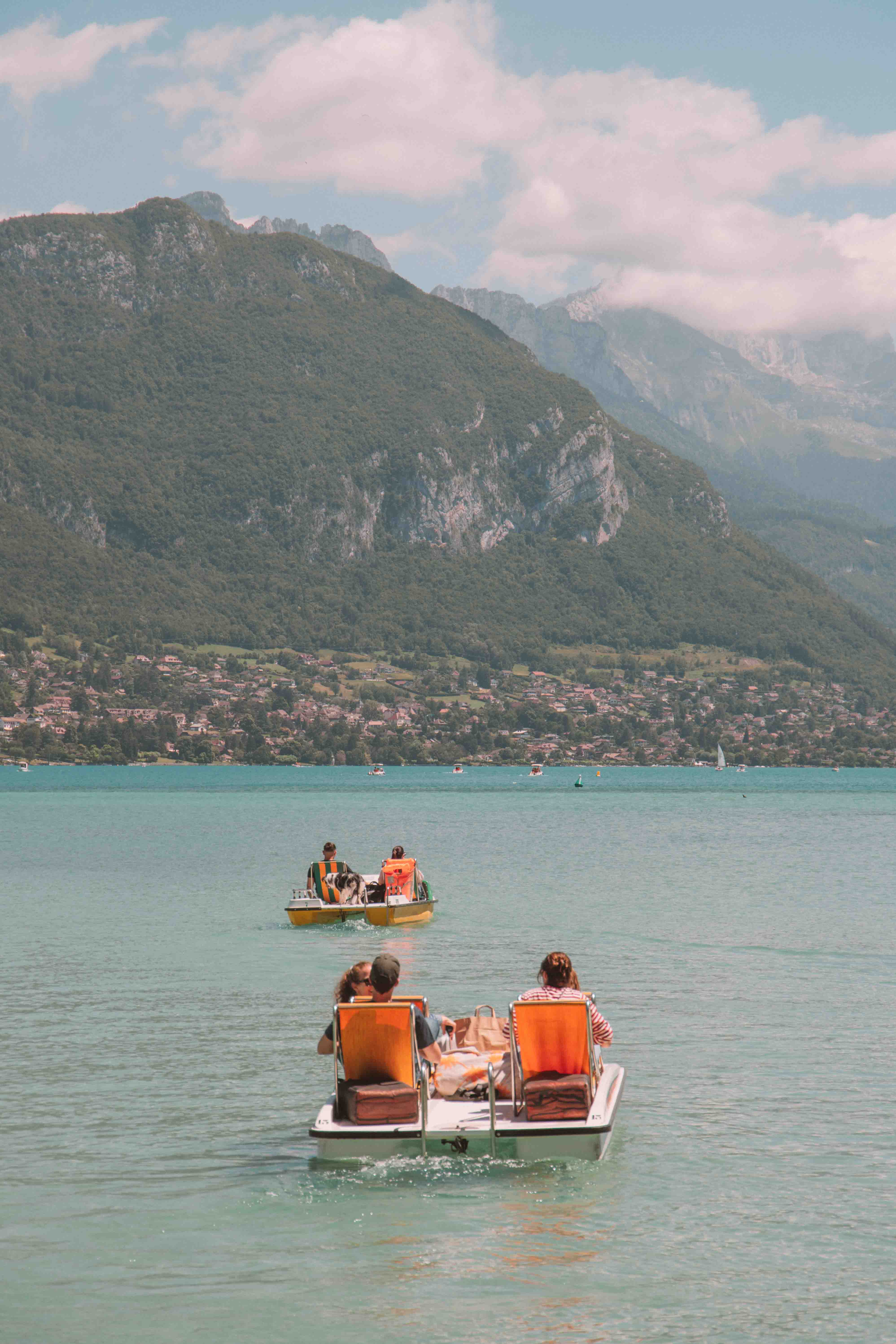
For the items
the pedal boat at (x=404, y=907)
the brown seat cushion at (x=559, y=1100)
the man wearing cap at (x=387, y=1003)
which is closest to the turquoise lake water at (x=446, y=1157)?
the brown seat cushion at (x=559, y=1100)

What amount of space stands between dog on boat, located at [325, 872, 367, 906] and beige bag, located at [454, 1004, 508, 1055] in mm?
19721

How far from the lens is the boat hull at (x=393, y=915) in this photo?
3531 centimetres

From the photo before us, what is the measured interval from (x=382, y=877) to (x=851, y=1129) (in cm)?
2187

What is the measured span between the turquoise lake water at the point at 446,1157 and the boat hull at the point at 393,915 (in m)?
0.79

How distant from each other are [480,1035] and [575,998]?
8.29 feet

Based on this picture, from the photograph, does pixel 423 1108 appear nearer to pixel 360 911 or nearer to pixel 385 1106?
pixel 385 1106

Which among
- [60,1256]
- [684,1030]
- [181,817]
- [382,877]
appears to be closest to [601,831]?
[181,817]

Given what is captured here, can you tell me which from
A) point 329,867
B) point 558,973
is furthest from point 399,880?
point 558,973

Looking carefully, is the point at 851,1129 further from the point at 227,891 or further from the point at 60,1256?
the point at 227,891

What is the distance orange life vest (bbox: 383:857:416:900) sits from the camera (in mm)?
36000

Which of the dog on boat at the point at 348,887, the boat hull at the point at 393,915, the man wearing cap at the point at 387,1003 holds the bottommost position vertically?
the boat hull at the point at 393,915

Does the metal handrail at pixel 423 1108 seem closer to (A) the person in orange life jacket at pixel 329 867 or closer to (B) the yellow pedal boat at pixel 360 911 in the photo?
(B) the yellow pedal boat at pixel 360 911

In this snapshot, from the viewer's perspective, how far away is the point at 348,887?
35844mm

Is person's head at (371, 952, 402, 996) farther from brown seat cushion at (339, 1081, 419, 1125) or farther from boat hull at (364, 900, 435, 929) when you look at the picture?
boat hull at (364, 900, 435, 929)
